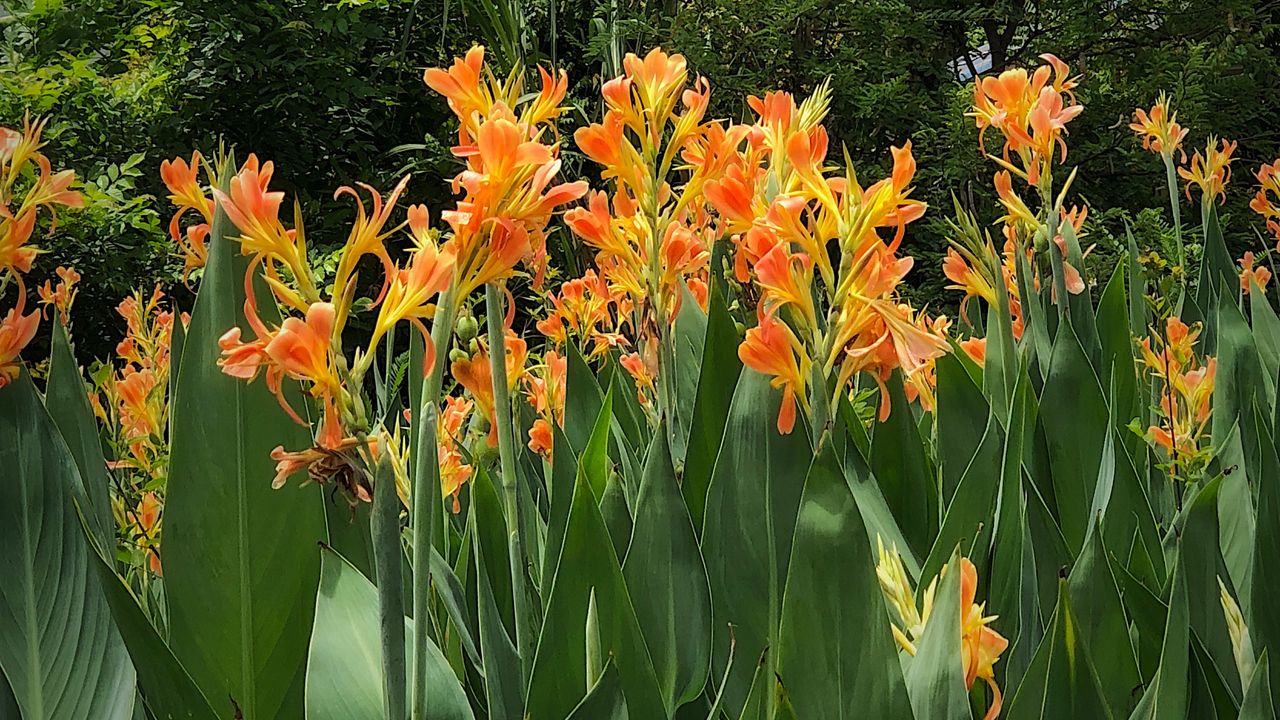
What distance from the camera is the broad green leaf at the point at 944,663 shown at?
374 millimetres

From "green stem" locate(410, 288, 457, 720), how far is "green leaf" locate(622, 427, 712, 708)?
23 centimetres

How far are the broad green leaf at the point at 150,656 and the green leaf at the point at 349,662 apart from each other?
0.05 metres

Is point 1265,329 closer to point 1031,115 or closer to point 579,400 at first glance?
point 1031,115

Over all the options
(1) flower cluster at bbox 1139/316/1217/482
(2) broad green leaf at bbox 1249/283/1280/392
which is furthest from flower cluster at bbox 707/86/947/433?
(2) broad green leaf at bbox 1249/283/1280/392

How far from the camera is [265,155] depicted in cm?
351

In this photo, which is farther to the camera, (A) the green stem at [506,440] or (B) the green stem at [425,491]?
(A) the green stem at [506,440]

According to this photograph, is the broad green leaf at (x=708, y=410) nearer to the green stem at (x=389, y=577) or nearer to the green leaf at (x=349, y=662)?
the green leaf at (x=349, y=662)

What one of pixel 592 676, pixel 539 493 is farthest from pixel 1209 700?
pixel 539 493

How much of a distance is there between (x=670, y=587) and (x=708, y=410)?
14 cm

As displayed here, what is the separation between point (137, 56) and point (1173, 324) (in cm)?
360

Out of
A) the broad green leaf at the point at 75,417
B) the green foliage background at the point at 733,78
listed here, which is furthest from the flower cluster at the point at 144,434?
the green foliage background at the point at 733,78

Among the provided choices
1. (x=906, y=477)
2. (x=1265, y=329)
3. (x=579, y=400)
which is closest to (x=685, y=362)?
(x=579, y=400)

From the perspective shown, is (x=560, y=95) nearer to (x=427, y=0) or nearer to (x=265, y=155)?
(x=265, y=155)

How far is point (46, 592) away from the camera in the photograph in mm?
480
